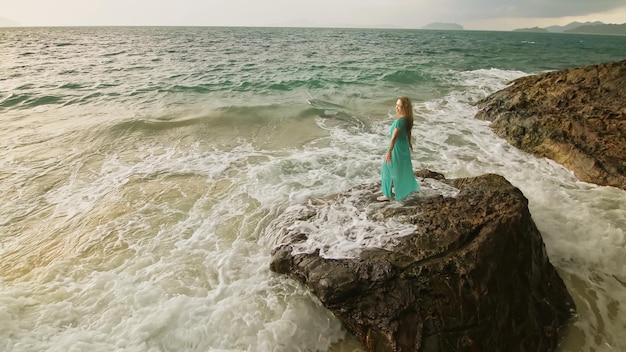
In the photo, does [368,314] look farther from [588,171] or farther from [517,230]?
[588,171]

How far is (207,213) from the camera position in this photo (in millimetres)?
5852

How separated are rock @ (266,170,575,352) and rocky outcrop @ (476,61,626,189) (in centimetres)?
416

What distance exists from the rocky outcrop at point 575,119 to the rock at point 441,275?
13.6 ft

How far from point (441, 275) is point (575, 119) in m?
7.60

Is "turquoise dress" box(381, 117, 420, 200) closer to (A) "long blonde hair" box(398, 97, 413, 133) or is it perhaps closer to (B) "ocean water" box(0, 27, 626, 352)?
(A) "long blonde hair" box(398, 97, 413, 133)

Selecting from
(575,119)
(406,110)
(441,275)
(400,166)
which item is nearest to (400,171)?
(400,166)

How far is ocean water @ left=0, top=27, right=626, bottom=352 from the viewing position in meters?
3.68

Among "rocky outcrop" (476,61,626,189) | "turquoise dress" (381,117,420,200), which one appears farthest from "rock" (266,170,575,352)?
"rocky outcrop" (476,61,626,189)

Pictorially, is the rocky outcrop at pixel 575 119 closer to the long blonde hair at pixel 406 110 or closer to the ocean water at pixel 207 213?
the ocean water at pixel 207 213

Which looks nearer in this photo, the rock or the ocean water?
the rock

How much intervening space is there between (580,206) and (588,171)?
1.70 m

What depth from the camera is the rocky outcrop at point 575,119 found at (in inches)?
273

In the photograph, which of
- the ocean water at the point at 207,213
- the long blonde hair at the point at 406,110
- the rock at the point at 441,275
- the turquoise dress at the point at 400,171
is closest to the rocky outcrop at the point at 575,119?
the ocean water at the point at 207,213

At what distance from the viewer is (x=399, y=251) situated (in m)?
3.76
